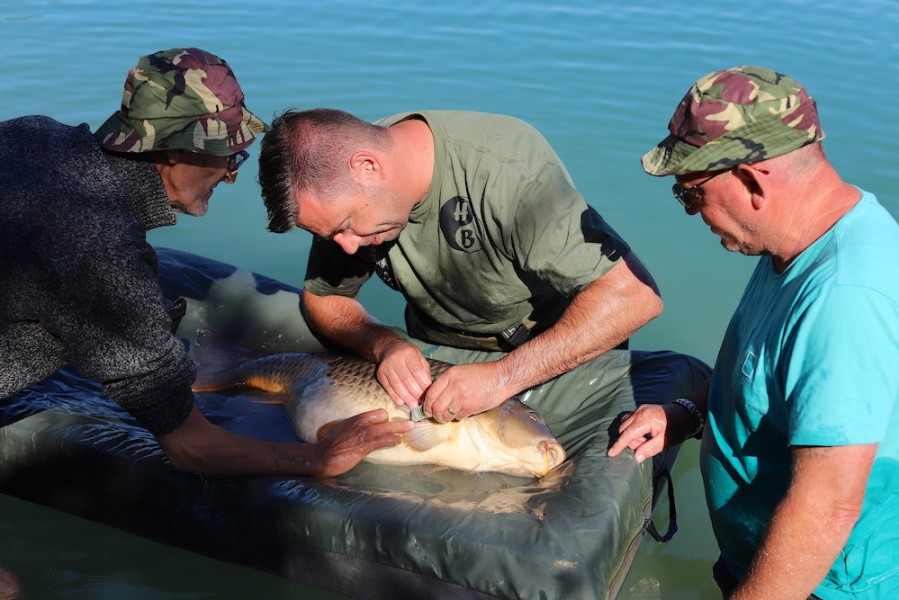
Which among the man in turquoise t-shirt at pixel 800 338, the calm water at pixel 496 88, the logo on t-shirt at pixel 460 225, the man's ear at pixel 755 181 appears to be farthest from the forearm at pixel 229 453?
the man's ear at pixel 755 181

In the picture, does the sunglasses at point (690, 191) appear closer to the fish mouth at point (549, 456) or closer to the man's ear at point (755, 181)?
the man's ear at point (755, 181)

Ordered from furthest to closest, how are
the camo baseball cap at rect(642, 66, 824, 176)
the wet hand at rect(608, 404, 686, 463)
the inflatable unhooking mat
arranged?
the wet hand at rect(608, 404, 686, 463) < the inflatable unhooking mat < the camo baseball cap at rect(642, 66, 824, 176)

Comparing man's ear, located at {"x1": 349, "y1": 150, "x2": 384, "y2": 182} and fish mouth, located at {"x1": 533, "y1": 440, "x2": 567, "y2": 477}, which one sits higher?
man's ear, located at {"x1": 349, "y1": 150, "x2": 384, "y2": 182}

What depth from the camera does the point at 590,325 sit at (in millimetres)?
3992

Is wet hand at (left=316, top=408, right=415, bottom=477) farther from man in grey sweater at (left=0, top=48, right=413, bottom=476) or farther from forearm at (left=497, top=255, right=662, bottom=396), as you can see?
forearm at (left=497, top=255, right=662, bottom=396)

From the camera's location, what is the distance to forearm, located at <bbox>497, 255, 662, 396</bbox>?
394cm

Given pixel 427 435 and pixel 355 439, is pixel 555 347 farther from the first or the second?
pixel 355 439

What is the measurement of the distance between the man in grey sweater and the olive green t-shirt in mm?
909

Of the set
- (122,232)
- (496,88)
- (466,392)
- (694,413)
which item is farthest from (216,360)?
(496,88)

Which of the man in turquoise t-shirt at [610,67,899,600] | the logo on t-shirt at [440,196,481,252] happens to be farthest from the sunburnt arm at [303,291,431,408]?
the man in turquoise t-shirt at [610,67,899,600]

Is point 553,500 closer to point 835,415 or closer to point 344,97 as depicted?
point 835,415

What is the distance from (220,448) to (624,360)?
2.02m

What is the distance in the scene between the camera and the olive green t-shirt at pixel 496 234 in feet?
12.7

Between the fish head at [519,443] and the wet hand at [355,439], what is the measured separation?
347 mm
